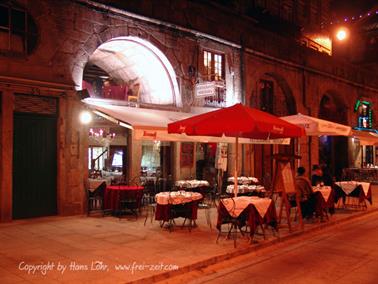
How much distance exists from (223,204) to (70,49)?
244 inches

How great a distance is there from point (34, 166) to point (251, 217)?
585cm

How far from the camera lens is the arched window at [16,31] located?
10.4m

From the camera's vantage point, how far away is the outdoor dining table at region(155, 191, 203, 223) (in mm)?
9562

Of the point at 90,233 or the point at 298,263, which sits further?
the point at 90,233

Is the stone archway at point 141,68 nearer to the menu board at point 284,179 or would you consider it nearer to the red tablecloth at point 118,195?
the red tablecloth at point 118,195

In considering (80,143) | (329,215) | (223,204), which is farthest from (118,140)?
(329,215)

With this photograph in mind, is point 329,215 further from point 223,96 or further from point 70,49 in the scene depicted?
point 70,49

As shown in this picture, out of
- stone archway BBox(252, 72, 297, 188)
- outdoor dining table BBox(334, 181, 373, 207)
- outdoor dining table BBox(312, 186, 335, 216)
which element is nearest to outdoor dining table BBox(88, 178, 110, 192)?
outdoor dining table BBox(312, 186, 335, 216)

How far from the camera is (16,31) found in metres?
10.6

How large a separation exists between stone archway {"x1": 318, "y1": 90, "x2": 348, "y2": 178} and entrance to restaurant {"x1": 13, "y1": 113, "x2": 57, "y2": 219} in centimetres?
1750

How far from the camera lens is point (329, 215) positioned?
12352 millimetres

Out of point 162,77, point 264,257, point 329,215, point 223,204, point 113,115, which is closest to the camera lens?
point 264,257

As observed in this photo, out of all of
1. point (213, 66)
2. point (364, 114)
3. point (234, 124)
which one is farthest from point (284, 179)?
point (364, 114)

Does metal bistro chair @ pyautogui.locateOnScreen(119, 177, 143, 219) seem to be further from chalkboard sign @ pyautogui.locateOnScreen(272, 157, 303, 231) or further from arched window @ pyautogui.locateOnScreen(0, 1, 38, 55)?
arched window @ pyautogui.locateOnScreen(0, 1, 38, 55)
